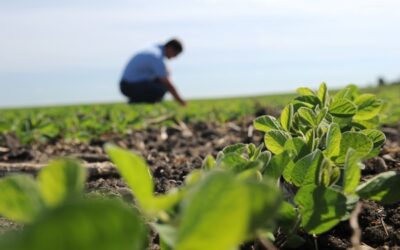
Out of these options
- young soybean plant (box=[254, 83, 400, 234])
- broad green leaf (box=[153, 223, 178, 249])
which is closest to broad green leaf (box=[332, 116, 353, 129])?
young soybean plant (box=[254, 83, 400, 234])

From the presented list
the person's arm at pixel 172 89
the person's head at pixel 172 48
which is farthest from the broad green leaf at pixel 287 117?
the person's head at pixel 172 48

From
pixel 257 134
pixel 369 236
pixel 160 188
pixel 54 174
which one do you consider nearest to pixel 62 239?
pixel 54 174

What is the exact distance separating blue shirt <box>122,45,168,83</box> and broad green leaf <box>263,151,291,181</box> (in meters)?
12.4

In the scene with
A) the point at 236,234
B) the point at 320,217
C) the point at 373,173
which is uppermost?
the point at 236,234

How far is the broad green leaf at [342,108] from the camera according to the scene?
1.71 metres

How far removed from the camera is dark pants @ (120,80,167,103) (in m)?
14.3

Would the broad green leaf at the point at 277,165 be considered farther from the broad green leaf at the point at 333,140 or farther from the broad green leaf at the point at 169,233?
the broad green leaf at the point at 169,233

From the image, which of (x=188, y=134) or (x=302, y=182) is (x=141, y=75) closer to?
(x=188, y=134)

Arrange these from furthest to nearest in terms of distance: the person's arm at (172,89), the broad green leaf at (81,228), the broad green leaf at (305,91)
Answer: the person's arm at (172,89) < the broad green leaf at (305,91) < the broad green leaf at (81,228)

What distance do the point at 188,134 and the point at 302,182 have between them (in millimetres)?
3875

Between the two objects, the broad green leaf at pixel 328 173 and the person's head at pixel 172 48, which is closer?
the broad green leaf at pixel 328 173

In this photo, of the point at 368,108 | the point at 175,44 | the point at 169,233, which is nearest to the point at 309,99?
the point at 368,108

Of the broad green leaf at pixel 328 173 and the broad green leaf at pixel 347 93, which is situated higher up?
the broad green leaf at pixel 347 93

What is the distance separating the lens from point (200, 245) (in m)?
0.69
